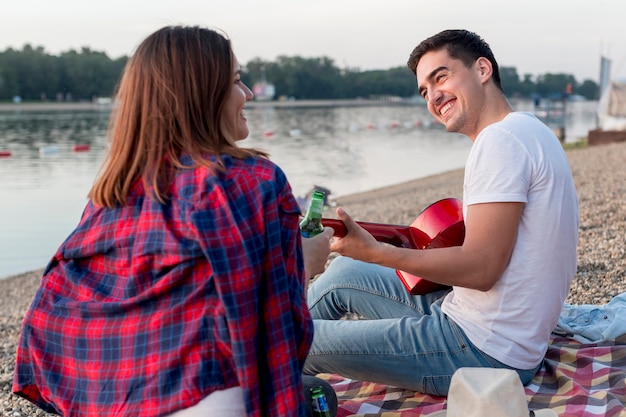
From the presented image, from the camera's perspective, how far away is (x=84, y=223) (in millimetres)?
2047

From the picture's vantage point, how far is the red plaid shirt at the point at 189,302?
72.2 inches

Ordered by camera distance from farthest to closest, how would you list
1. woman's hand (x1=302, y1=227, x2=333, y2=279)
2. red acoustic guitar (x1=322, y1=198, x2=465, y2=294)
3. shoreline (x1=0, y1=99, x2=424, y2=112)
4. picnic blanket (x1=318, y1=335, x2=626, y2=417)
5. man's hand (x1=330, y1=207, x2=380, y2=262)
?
shoreline (x1=0, y1=99, x2=424, y2=112), red acoustic guitar (x1=322, y1=198, x2=465, y2=294), picnic blanket (x1=318, y1=335, x2=626, y2=417), man's hand (x1=330, y1=207, x2=380, y2=262), woman's hand (x1=302, y1=227, x2=333, y2=279)

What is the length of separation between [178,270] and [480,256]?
1109 millimetres

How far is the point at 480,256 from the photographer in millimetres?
2439

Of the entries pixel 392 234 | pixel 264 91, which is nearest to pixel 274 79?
pixel 264 91

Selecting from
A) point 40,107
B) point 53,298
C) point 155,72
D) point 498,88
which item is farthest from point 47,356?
point 40,107

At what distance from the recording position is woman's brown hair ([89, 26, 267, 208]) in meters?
1.96

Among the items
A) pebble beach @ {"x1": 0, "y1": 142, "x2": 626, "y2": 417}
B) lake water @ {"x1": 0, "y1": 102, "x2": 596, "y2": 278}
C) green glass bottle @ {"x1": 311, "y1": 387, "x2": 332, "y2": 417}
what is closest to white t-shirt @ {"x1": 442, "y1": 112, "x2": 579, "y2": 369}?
green glass bottle @ {"x1": 311, "y1": 387, "x2": 332, "y2": 417}

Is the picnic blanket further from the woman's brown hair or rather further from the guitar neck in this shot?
the woman's brown hair

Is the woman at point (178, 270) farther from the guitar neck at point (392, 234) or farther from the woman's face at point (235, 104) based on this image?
the guitar neck at point (392, 234)

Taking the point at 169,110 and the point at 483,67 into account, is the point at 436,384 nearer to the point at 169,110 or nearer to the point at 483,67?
the point at 483,67

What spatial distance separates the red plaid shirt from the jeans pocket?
888 millimetres

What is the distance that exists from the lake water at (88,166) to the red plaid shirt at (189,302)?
132cm

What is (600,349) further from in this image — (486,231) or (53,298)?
(53,298)
